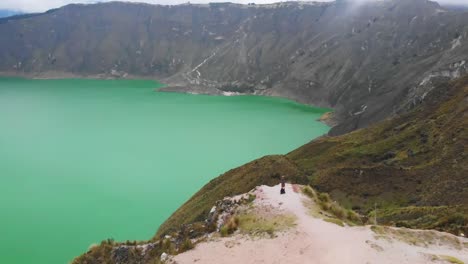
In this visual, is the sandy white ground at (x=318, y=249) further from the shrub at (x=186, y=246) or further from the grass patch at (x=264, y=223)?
the grass patch at (x=264, y=223)

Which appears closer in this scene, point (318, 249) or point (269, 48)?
point (318, 249)

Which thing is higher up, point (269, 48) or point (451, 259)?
point (269, 48)

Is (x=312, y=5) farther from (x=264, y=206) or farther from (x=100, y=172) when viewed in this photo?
(x=264, y=206)

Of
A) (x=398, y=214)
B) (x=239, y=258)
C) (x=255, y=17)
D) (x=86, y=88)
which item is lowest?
(x=86, y=88)

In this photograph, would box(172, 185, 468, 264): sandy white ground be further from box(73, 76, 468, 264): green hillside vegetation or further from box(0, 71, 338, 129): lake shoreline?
box(0, 71, 338, 129): lake shoreline

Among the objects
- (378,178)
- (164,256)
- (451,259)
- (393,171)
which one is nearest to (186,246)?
(164,256)

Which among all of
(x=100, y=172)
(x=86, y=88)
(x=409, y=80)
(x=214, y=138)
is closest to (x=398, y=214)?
(x=100, y=172)

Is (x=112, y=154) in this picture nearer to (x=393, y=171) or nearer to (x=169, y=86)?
(x=393, y=171)
